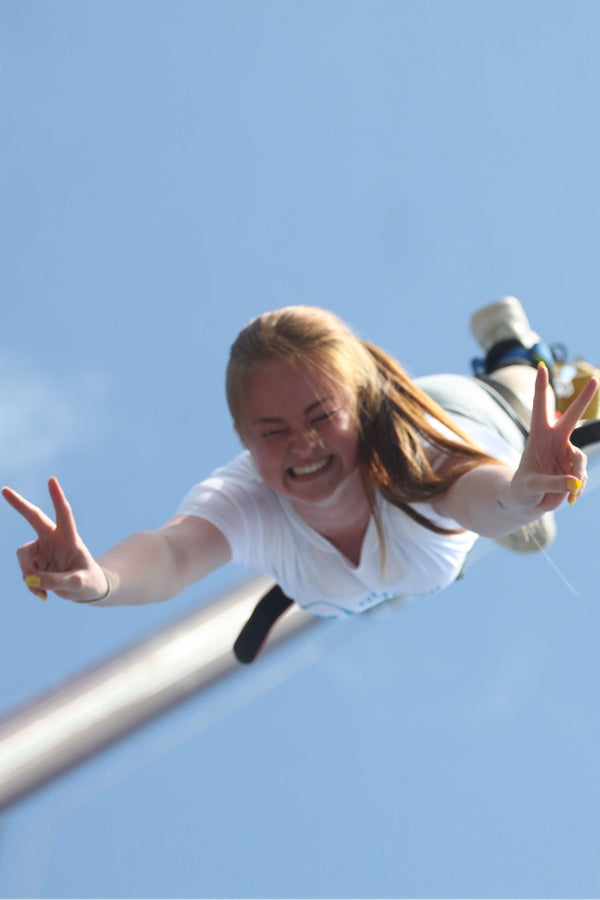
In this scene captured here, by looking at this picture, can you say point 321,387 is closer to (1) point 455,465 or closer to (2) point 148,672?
(1) point 455,465

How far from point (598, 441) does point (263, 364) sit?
321mm

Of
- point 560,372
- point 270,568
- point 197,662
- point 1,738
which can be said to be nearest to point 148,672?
point 197,662

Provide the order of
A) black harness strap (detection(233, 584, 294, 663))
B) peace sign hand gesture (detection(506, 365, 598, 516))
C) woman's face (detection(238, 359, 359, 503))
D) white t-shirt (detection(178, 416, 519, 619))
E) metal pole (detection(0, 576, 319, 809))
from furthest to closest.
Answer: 1. metal pole (detection(0, 576, 319, 809))
2. black harness strap (detection(233, 584, 294, 663))
3. white t-shirt (detection(178, 416, 519, 619))
4. woman's face (detection(238, 359, 359, 503))
5. peace sign hand gesture (detection(506, 365, 598, 516))

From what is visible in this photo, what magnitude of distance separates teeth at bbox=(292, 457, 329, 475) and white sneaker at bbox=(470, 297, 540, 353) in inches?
30.1

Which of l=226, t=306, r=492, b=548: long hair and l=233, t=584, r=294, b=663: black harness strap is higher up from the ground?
l=226, t=306, r=492, b=548: long hair

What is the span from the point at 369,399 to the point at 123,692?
598mm

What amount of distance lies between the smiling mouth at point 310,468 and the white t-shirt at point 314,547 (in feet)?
0.28

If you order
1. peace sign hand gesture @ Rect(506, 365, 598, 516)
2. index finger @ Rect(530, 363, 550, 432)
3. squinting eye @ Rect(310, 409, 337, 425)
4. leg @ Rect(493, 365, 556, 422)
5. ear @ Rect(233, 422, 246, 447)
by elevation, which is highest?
leg @ Rect(493, 365, 556, 422)

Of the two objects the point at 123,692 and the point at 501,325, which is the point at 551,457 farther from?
the point at 501,325

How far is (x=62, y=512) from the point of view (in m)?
0.66

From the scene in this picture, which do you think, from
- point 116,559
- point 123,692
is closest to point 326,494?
point 116,559

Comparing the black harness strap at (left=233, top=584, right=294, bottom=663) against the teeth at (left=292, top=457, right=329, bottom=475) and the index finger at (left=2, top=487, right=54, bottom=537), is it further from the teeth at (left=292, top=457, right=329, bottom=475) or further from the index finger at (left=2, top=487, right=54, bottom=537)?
the index finger at (left=2, top=487, right=54, bottom=537)

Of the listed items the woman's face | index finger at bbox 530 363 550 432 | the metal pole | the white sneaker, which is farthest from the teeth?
the white sneaker

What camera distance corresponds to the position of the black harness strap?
99 centimetres
